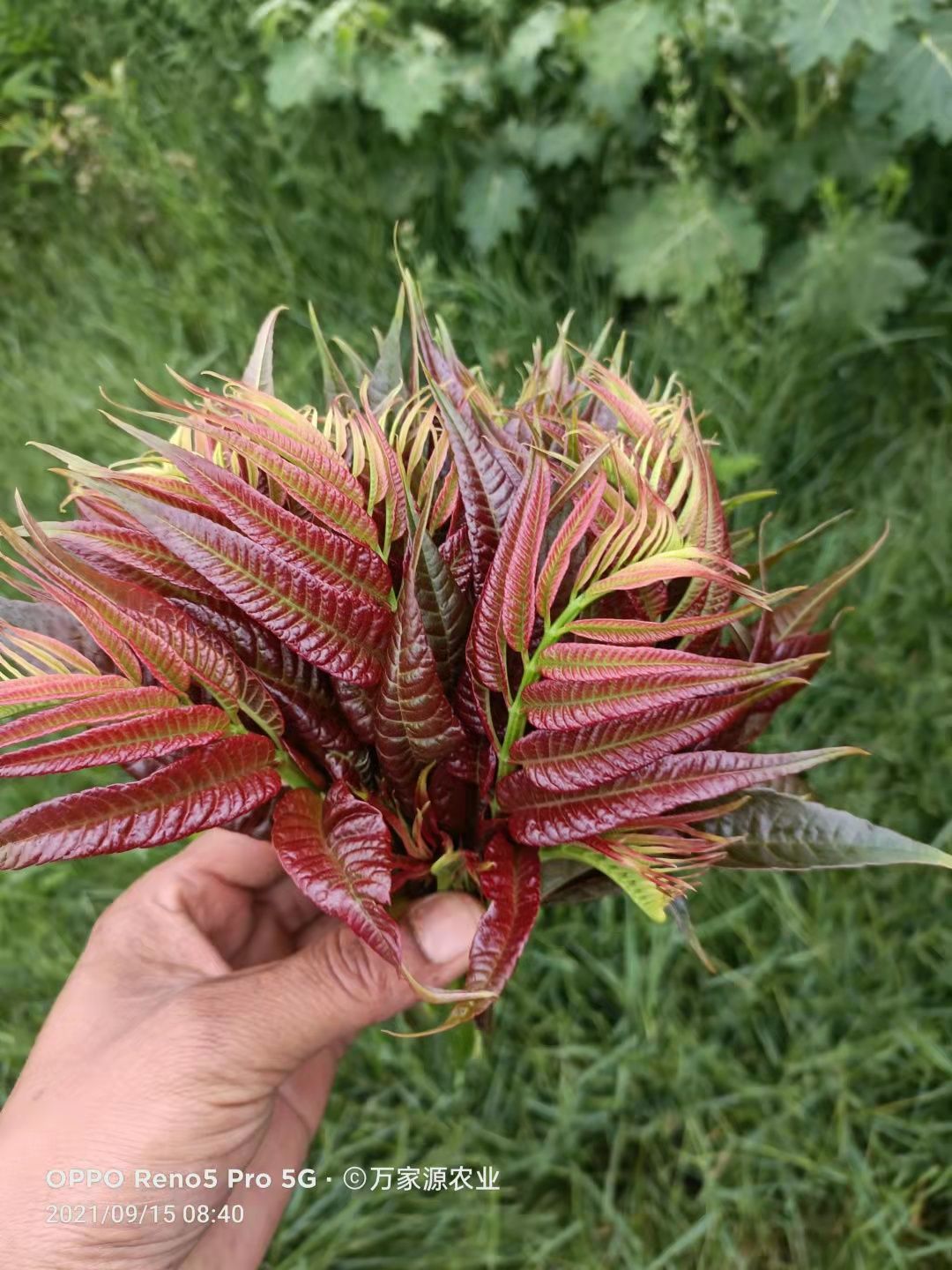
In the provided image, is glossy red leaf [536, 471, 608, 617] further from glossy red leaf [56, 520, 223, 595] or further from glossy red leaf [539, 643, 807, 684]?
glossy red leaf [56, 520, 223, 595]

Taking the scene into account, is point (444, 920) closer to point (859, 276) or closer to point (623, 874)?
point (623, 874)

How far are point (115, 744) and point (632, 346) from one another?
1.41 metres

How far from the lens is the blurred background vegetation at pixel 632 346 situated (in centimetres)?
125

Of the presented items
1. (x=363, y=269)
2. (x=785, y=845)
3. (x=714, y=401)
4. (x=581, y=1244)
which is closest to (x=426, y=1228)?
(x=581, y=1244)

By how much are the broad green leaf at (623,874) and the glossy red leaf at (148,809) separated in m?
0.22

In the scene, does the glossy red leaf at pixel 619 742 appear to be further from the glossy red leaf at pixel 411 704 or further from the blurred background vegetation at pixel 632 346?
the blurred background vegetation at pixel 632 346

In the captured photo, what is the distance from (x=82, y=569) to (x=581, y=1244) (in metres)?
1.07

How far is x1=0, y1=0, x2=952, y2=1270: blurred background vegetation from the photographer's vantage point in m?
1.25

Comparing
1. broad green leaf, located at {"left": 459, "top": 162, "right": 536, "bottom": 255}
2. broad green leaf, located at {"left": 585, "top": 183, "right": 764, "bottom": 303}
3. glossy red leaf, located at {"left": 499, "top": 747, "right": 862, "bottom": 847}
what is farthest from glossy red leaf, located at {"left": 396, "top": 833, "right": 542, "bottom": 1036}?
broad green leaf, located at {"left": 459, "top": 162, "right": 536, "bottom": 255}

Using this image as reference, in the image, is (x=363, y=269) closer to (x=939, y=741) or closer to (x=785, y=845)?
(x=939, y=741)

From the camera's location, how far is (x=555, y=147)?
67.2 inches

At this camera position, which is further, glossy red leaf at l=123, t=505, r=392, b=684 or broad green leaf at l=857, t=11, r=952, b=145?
broad green leaf at l=857, t=11, r=952, b=145

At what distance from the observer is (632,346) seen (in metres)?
1.74

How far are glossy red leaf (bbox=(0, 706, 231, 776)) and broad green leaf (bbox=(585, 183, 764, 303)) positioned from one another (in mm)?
1332
